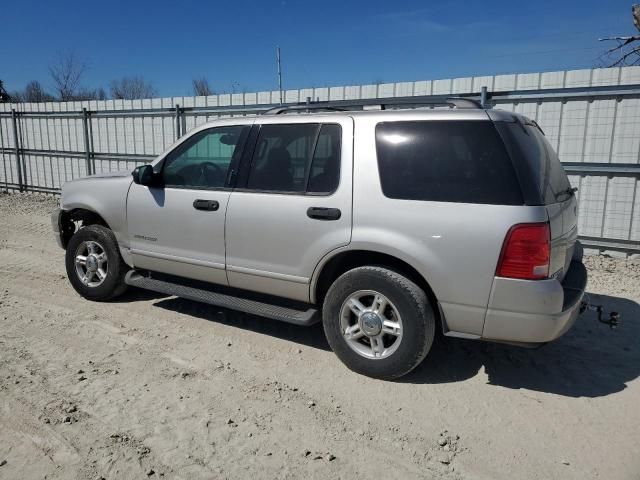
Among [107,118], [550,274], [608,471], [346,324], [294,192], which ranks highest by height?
[107,118]

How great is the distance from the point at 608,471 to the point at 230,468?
6.62ft

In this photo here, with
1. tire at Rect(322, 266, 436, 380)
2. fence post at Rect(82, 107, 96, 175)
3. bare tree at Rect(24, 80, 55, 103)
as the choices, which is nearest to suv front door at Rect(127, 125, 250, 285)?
tire at Rect(322, 266, 436, 380)

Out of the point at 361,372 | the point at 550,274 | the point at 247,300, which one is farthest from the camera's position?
the point at 247,300

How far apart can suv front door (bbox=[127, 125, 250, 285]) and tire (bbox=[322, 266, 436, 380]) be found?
1.18 m

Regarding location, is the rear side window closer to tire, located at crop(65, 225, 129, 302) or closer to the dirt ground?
the dirt ground

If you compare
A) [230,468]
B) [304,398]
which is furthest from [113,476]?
[304,398]

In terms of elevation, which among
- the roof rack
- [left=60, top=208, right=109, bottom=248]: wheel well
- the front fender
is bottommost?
[left=60, top=208, right=109, bottom=248]: wheel well

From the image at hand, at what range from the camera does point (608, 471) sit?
8.96 ft

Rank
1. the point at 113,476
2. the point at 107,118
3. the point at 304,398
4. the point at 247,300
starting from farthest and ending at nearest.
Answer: the point at 107,118, the point at 247,300, the point at 304,398, the point at 113,476

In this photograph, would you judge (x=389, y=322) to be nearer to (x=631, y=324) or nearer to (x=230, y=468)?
(x=230, y=468)

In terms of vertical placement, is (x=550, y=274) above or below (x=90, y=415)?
above

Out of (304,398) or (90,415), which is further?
(304,398)

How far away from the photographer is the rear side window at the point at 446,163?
→ 10.6ft

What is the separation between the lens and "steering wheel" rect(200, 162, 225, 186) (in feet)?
14.6
